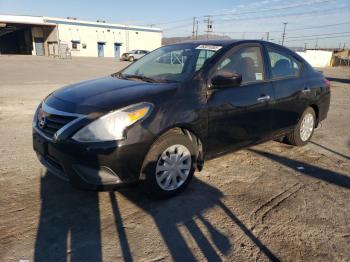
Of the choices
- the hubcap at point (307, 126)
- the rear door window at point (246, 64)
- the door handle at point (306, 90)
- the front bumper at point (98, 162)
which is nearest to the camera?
the front bumper at point (98, 162)

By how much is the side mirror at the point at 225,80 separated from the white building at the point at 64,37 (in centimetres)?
4121

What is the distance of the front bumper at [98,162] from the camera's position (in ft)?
9.86

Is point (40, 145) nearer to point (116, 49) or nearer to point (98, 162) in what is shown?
point (98, 162)

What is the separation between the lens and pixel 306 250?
2.77m

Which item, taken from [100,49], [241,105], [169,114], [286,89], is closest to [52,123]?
[169,114]

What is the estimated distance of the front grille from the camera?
10.5ft

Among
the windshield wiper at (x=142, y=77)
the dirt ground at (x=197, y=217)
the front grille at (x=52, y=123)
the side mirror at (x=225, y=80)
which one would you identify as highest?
the side mirror at (x=225, y=80)

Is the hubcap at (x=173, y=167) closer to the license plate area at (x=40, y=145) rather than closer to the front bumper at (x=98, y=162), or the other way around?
the front bumper at (x=98, y=162)

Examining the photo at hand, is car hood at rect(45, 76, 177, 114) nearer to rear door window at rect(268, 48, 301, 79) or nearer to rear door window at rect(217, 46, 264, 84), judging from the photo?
rear door window at rect(217, 46, 264, 84)

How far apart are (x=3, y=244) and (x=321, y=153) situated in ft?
15.0

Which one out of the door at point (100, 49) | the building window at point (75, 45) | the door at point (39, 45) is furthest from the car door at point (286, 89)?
the door at point (100, 49)

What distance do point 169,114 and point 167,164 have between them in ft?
1.76

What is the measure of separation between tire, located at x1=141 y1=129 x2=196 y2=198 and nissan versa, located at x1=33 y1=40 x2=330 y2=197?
0.03 ft

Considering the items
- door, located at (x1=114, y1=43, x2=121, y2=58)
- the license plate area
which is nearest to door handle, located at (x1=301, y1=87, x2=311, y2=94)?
the license plate area
